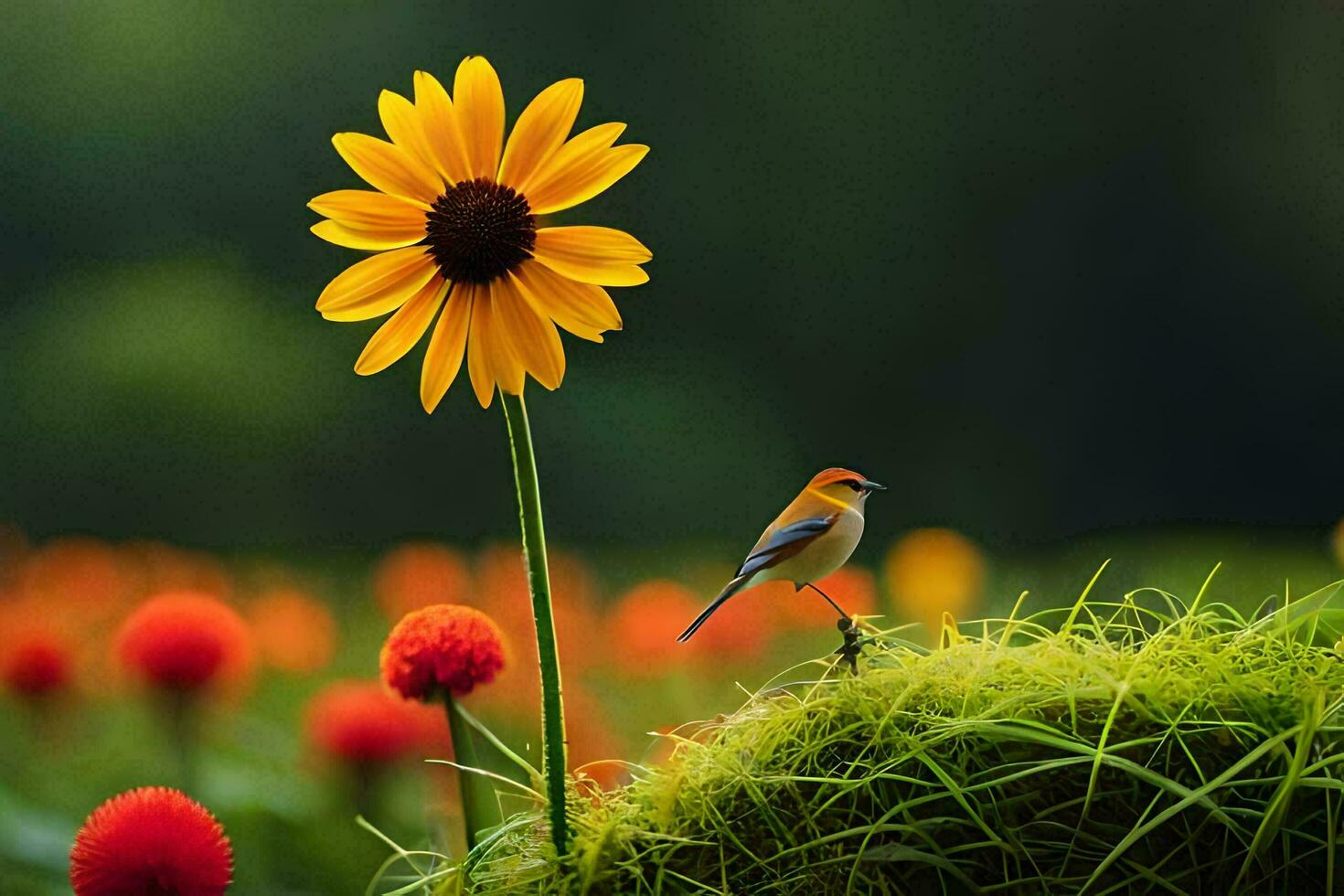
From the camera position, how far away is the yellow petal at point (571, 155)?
39cm

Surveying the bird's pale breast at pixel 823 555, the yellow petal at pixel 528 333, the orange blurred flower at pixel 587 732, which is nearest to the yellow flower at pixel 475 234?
the yellow petal at pixel 528 333

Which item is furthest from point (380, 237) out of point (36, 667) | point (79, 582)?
point (79, 582)

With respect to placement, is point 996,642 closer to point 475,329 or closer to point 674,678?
point 475,329

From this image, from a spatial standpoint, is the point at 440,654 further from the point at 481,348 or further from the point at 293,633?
the point at 293,633

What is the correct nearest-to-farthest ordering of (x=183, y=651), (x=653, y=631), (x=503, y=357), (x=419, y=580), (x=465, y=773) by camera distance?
(x=503, y=357) → (x=465, y=773) → (x=183, y=651) → (x=653, y=631) → (x=419, y=580)

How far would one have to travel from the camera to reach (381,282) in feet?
1.28

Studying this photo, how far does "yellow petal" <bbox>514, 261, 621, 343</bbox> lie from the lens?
1.26ft

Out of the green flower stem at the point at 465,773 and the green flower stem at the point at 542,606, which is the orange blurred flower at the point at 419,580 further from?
the green flower stem at the point at 542,606

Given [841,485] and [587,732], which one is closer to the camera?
[841,485]

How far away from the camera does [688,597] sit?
0.93 metres

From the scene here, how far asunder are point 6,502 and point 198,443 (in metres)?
0.17

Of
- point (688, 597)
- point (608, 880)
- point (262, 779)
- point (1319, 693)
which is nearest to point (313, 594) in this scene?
point (262, 779)

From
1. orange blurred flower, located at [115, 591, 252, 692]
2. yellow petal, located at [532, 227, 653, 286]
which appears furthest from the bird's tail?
orange blurred flower, located at [115, 591, 252, 692]

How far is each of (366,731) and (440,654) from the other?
0.30 metres
